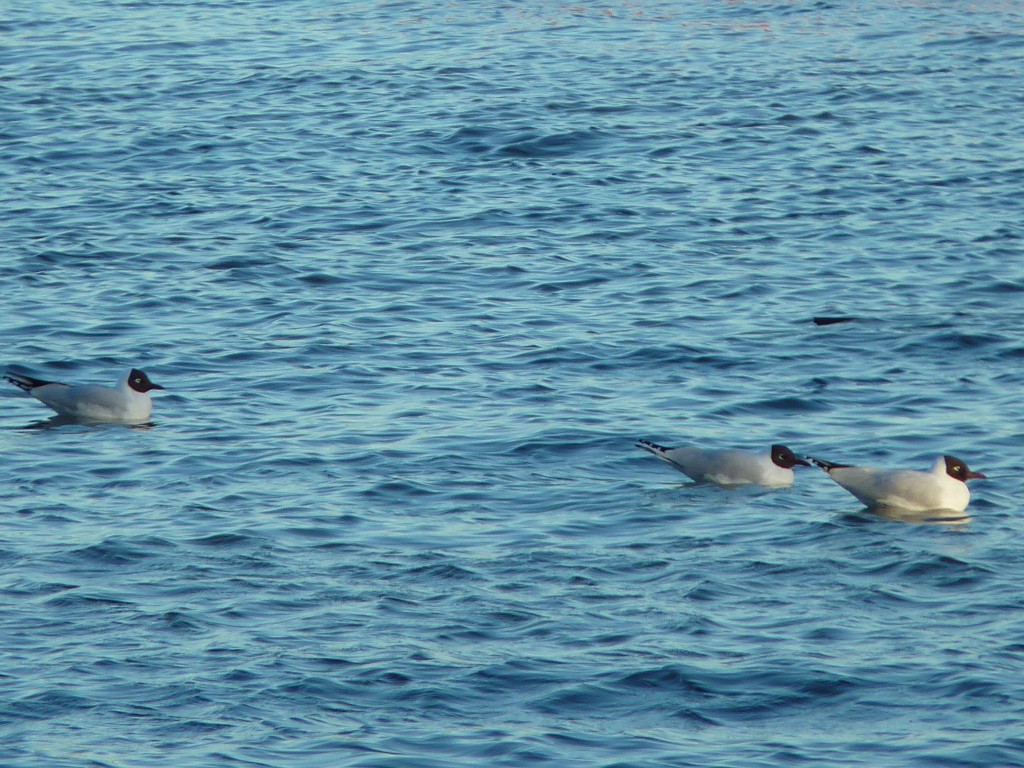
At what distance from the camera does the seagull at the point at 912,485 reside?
1602cm

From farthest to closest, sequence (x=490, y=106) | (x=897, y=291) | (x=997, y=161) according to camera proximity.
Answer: (x=490, y=106) → (x=997, y=161) → (x=897, y=291)

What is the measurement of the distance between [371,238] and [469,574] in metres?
11.3

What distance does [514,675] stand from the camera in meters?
12.8

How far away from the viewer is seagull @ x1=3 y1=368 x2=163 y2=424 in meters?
18.6

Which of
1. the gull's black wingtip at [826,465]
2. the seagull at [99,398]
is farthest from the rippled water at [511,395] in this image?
the gull's black wingtip at [826,465]

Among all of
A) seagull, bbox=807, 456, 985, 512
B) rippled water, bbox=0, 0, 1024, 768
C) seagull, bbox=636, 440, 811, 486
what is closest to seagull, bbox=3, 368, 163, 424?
rippled water, bbox=0, 0, 1024, 768

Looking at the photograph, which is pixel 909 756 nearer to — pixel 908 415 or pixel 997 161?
pixel 908 415

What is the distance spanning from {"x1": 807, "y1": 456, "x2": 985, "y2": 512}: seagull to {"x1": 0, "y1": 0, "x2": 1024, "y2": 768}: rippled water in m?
0.23

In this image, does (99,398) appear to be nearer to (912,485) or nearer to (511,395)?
(511,395)

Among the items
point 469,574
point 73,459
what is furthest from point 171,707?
point 73,459

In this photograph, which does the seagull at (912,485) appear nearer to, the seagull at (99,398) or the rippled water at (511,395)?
the rippled water at (511,395)

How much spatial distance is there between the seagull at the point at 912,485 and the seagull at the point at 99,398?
681cm

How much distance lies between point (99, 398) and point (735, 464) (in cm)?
Answer: 641

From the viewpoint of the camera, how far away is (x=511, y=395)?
19.2m
